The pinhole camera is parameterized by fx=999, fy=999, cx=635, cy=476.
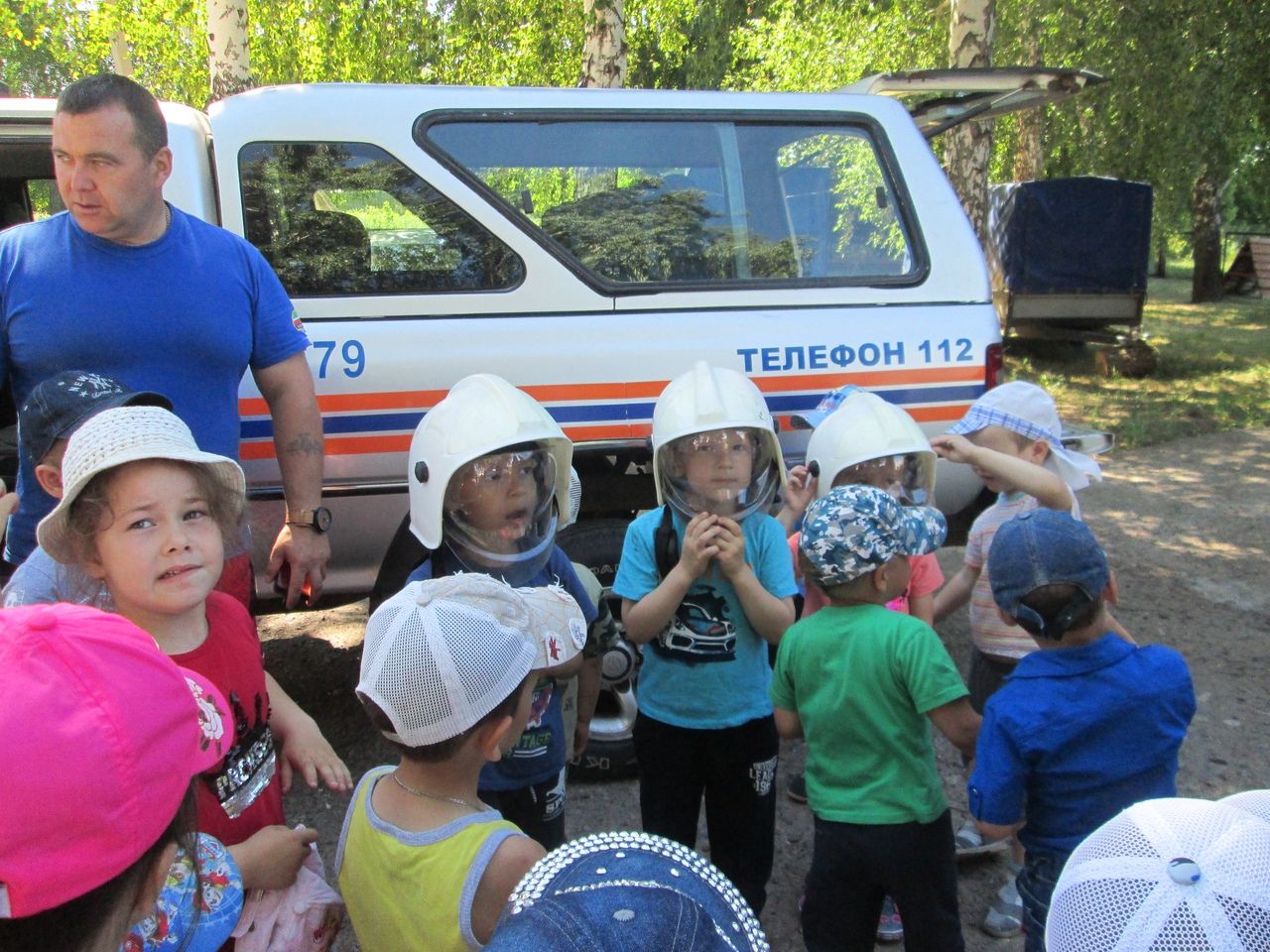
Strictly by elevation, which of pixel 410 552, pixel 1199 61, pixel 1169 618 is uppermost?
pixel 1199 61

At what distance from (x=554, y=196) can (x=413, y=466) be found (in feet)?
4.85

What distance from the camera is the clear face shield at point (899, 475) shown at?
2.71 m

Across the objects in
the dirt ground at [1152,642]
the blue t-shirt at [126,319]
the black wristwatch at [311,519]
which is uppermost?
the blue t-shirt at [126,319]

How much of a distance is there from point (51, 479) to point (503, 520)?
94 centimetres

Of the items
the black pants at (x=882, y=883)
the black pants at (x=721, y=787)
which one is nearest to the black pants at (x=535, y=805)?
the black pants at (x=721, y=787)

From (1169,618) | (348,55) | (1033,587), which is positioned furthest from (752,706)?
(348,55)

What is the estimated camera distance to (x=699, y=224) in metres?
3.59

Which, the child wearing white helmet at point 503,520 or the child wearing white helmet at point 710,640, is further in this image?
the child wearing white helmet at point 710,640

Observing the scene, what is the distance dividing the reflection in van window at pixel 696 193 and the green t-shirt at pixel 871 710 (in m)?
1.74

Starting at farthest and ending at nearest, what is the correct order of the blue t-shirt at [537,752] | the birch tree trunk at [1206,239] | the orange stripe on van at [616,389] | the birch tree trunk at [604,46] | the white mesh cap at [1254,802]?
the birch tree trunk at [1206,239]
the birch tree trunk at [604,46]
the orange stripe on van at [616,389]
the blue t-shirt at [537,752]
the white mesh cap at [1254,802]

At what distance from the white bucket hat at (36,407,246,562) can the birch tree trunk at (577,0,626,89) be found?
296 inches

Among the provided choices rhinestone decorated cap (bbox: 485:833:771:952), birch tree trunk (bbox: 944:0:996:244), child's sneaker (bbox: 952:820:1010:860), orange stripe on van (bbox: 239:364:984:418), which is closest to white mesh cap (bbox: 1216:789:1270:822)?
rhinestone decorated cap (bbox: 485:833:771:952)

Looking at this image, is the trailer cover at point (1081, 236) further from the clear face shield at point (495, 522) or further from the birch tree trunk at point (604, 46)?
the clear face shield at point (495, 522)

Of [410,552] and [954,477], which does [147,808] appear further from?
[954,477]
